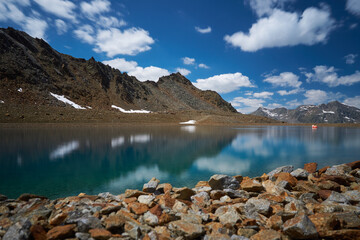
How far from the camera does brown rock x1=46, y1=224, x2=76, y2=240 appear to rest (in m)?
4.63

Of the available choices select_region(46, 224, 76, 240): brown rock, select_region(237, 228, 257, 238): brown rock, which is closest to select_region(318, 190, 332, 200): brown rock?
select_region(237, 228, 257, 238): brown rock

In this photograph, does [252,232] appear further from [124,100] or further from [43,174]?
[124,100]

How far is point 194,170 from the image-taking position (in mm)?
14312

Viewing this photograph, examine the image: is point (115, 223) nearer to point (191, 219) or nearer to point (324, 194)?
point (191, 219)

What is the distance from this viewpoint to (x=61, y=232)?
470cm

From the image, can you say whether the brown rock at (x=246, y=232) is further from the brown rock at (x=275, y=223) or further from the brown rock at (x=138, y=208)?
the brown rock at (x=138, y=208)

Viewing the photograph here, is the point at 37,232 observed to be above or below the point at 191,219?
above

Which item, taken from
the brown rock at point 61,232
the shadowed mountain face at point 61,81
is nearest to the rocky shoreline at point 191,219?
the brown rock at point 61,232

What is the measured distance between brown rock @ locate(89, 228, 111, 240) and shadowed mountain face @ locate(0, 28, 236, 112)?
69.1 metres

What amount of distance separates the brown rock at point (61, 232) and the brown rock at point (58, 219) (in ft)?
1.42

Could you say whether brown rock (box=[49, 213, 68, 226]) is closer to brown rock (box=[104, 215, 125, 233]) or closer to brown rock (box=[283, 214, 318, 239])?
brown rock (box=[104, 215, 125, 233])

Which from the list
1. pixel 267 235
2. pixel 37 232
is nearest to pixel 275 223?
pixel 267 235

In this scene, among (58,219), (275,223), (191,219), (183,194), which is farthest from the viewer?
(183,194)

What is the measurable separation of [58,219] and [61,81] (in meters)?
101
